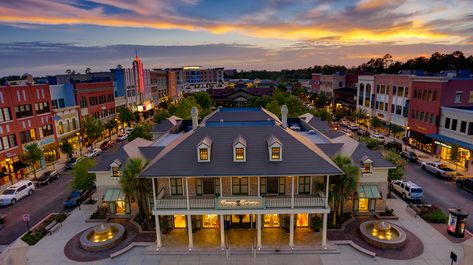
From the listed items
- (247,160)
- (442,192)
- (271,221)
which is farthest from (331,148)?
(442,192)

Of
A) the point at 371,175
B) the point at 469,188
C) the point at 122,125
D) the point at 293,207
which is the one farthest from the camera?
the point at 122,125

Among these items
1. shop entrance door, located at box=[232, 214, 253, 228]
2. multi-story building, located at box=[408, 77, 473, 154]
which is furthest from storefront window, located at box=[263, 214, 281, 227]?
multi-story building, located at box=[408, 77, 473, 154]

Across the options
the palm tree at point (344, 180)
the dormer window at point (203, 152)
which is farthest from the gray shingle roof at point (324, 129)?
the dormer window at point (203, 152)

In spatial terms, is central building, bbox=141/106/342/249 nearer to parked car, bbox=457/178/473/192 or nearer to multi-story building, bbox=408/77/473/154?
parked car, bbox=457/178/473/192

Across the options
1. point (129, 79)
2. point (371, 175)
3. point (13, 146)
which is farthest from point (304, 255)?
point (129, 79)

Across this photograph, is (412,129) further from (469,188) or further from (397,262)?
(397,262)

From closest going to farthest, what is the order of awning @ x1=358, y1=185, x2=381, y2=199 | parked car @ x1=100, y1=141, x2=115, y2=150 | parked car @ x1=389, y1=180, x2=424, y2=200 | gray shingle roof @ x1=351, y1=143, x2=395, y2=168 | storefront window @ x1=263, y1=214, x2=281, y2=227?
storefront window @ x1=263, y1=214, x2=281, y2=227
awning @ x1=358, y1=185, x2=381, y2=199
gray shingle roof @ x1=351, y1=143, x2=395, y2=168
parked car @ x1=389, y1=180, x2=424, y2=200
parked car @ x1=100, y1=141, x2=115, y2=150
